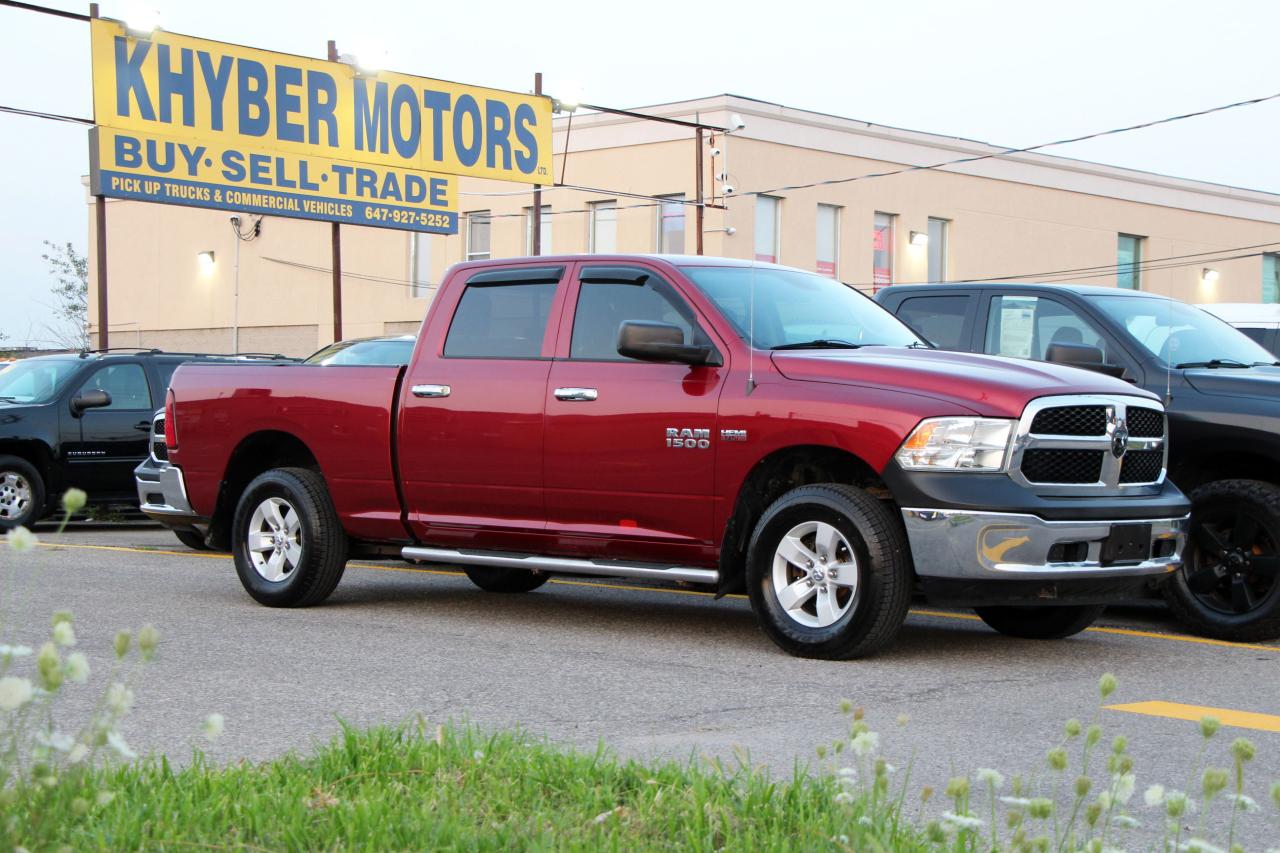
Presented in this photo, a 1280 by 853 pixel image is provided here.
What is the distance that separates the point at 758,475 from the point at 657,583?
12.5ft

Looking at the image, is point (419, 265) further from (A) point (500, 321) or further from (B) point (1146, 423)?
(B) point (1146, 423)

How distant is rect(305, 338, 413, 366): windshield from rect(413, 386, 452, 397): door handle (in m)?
2.26

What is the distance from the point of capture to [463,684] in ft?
23.0

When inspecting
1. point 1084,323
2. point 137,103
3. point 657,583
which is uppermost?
point 137,103

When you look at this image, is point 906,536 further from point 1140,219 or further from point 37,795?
point 1140,219

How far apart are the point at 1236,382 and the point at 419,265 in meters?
34.0

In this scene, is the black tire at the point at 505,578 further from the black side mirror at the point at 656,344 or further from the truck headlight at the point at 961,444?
the truck headlight at the point at 961,444

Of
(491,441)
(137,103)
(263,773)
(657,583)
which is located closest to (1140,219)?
(137,103)

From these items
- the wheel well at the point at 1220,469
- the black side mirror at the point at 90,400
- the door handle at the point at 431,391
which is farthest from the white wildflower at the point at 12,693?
the black side mirror at the point at 90,400

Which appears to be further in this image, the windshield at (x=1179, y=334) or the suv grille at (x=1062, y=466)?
the windshield at (x=1179, y=334)

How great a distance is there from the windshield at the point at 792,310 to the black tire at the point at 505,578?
114 inches

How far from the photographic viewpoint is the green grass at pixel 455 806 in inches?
150

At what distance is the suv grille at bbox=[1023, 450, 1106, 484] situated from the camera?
24.6ft

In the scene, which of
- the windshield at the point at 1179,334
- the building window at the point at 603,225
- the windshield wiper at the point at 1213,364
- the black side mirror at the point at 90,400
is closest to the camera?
the windshield wiper at the point at 1213,364
